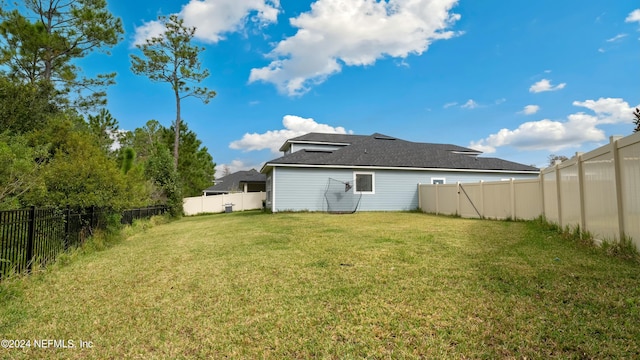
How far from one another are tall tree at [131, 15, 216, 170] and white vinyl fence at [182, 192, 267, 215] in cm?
341

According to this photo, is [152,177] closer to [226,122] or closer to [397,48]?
[226,122]

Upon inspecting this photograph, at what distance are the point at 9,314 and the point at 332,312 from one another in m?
3.33

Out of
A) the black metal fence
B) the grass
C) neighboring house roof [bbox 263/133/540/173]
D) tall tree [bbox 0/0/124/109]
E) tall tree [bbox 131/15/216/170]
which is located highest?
tall tree [bbox 131/15/216/170]

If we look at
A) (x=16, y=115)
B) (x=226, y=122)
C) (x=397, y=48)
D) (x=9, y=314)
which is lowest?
(x=9, y=314)

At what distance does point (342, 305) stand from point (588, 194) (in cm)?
544

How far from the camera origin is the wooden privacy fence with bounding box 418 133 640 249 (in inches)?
172

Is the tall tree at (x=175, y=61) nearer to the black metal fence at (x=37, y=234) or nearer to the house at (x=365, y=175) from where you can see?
the house at (x=365, y=175)

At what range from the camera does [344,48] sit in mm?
14969

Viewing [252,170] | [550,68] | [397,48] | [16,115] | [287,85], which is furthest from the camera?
[252,170]

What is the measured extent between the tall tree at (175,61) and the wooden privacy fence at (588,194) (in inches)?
806

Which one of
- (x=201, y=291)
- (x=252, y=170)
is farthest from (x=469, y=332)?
(x=252, y=170)

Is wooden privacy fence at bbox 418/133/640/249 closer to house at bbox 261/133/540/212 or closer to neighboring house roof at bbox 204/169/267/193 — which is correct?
house at bbox 261/133/540/212

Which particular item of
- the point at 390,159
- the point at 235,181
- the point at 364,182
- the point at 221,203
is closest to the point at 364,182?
the point at 364,182

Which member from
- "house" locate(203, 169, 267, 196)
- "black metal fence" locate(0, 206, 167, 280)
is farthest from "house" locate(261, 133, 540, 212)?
"house" locate(203, 169, 267, 196)
